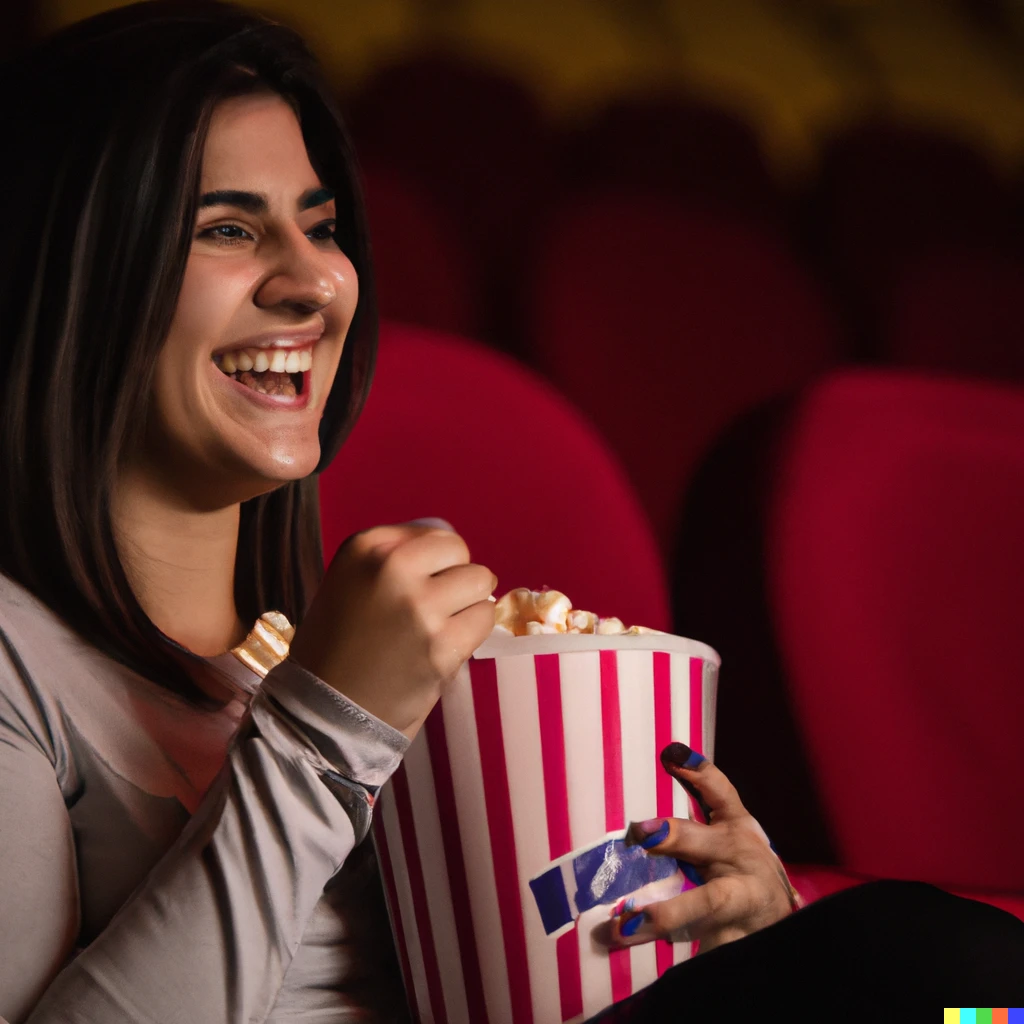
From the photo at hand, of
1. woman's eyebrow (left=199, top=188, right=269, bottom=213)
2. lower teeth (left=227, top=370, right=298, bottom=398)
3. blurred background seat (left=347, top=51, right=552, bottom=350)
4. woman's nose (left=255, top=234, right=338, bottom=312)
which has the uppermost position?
blurred background seat (left=347, top=51, right=552, bottom=350)

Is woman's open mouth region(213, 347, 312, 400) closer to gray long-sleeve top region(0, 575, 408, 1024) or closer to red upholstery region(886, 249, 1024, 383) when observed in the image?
gray long-sleeve top region(0, 575, 408, 1024)

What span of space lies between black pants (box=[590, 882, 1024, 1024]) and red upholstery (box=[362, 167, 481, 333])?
486mm

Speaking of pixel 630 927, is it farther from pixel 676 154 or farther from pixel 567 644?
pixel 676 154

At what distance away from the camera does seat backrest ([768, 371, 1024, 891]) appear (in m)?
0.61

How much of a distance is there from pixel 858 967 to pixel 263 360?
31cm

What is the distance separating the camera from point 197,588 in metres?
0.48

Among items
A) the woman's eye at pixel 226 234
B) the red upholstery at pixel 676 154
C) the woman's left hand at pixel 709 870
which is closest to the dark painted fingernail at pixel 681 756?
the woman's left hand at pixel 709 870

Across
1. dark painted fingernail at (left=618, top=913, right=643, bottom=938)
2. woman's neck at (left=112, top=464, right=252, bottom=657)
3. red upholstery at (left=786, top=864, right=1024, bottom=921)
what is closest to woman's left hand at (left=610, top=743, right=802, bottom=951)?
dark painted fingernail at (left=618, top=913, right=643, bottom=938)

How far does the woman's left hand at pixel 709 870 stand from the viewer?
33 cm

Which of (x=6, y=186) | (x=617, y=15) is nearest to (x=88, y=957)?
(x=6, y=186)

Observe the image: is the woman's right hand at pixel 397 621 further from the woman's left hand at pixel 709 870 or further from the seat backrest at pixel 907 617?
the seat backrest at pixel 907 617

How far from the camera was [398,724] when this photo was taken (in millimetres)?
319

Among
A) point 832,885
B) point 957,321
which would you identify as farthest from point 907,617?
point 957,321

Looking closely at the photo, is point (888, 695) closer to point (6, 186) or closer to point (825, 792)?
point (825, 792)
